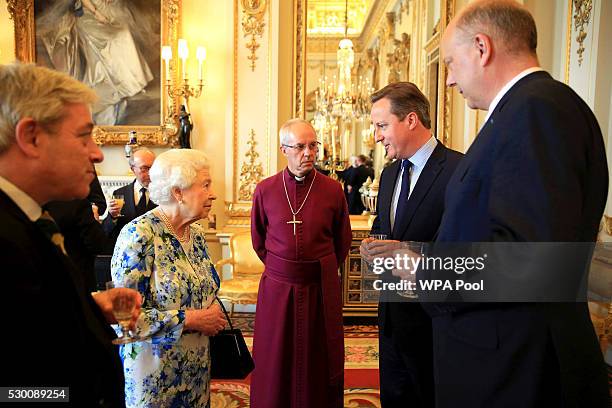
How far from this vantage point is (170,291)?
1.92 m

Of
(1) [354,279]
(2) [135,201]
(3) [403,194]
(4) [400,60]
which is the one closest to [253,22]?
(4) [400,60]

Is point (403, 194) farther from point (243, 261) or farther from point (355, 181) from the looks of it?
point (355, 181)

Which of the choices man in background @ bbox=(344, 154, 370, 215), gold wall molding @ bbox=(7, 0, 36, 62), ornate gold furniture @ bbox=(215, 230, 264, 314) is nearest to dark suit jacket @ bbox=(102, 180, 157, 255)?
ornate gold furniture @ bbox=(215, 230, 264, 314)

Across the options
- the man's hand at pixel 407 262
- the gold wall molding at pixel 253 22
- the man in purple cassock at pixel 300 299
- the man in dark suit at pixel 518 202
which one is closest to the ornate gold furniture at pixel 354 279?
the man in purple cassock at pixel 300 299

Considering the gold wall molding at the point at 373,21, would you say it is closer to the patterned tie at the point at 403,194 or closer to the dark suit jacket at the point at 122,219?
the dark suit jacket at the point at 122,219

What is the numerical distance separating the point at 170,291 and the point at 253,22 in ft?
14.2

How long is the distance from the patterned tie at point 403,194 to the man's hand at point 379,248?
0.36 meters

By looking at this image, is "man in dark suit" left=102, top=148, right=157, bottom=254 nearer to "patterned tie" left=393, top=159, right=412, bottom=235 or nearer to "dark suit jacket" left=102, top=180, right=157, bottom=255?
"dark suit jacket" left=102, top=180, right=157, bottom=255

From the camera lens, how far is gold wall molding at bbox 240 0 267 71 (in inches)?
217

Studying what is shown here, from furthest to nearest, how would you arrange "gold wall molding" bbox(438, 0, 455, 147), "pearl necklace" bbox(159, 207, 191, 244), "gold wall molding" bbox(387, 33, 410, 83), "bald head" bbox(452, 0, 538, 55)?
"gold wall molding" bbox(387, 33, 410, 83) < "gold wall molding" bbox(438, 0, 455, 147) < "pearl necklace" bbox(159, 207, 191, 244) < "bald head" bbox(452, 0, 538, 55)

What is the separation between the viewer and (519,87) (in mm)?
1302

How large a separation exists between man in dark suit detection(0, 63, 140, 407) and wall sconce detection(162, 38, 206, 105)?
4.53 metres

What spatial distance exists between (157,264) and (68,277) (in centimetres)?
85

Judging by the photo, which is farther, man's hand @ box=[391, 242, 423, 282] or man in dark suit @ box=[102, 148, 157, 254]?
man in dark suit @ box=[102, 148, 157, 254]
